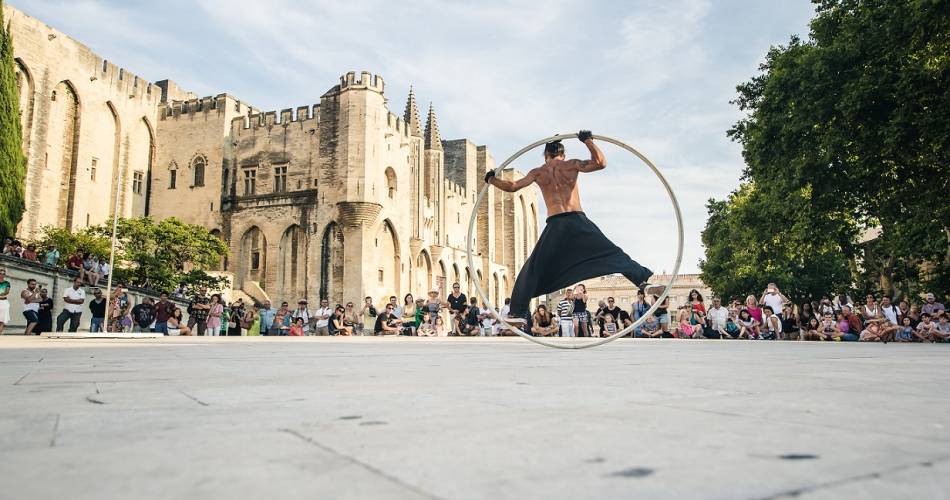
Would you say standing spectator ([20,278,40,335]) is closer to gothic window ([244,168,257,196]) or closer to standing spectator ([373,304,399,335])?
standing spectator ([373,304,399,335])

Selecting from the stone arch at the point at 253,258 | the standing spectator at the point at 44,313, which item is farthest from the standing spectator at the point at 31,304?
the stone arch at the point at 253,258

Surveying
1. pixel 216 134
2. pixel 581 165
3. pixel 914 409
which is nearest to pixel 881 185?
pixel 581 165

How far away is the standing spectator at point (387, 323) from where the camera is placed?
21.1 m

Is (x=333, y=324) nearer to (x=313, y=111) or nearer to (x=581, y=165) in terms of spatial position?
(x=581, y=165)

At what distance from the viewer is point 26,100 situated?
35.0m

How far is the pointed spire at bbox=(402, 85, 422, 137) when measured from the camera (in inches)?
2013

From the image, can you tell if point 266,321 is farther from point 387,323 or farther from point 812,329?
point 812,329

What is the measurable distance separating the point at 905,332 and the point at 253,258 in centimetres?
3828

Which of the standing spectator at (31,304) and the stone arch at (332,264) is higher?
the stone arch at (332,264)

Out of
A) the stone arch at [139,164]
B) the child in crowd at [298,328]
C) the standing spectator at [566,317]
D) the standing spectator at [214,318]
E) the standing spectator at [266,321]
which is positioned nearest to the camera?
the standing spectator at [566,317]

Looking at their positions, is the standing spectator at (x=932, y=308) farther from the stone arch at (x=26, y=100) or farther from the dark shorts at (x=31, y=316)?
the stone arch at (x=26, y=100)

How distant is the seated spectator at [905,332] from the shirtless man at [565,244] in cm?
1171

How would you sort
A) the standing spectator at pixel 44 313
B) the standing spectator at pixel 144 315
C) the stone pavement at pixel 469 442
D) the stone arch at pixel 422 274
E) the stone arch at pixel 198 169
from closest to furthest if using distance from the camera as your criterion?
the stone pavement at pixel 469 442 → the standing spectator at pixel 44 313 → the standing spectator at pixel 144 315 → the stone arch at pixel 198 169 → the stone arch at pixel 422 274

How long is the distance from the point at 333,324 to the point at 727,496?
20.8 m
